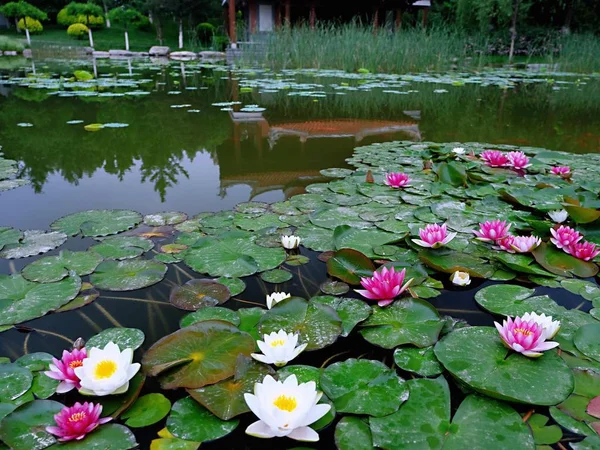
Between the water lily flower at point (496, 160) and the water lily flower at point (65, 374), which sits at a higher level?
the water lily flower at point (496, 160)

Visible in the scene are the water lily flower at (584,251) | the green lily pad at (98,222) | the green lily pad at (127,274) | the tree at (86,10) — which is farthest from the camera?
the tree at (86,10)

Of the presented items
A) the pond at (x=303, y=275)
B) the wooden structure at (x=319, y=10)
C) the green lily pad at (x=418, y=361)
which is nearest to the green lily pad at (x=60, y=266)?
the pond at (x=303, y=275)

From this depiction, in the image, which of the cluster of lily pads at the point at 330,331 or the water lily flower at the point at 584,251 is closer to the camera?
the cluster of lily pads at the point at 330,331

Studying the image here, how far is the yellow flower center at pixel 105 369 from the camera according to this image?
87 cm

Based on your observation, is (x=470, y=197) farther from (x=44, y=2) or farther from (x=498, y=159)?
(x=44, y=2)

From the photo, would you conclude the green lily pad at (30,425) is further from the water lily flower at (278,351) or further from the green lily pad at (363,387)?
the green lily pad at (363,387)

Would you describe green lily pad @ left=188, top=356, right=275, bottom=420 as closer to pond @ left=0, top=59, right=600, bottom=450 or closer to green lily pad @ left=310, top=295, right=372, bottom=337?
pond @ left=0, top=59, right=600, bottom=450

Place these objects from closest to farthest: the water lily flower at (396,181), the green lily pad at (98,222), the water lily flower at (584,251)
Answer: the water lily flower at (584,251) → the green lily pad at (98,222) → the water lily flower at (396,181)

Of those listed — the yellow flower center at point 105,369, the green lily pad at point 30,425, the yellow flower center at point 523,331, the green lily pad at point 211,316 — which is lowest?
the green lily pad at point 30,425

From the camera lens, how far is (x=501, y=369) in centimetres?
95

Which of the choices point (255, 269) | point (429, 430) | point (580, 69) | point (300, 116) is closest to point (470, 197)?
point (255, 269)

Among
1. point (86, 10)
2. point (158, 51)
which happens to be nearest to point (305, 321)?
point (158, 51)

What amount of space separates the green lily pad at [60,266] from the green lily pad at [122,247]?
0.04 meters

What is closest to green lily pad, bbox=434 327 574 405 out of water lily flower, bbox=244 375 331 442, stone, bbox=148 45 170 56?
water lily flower, bbox=244 375 331 442
